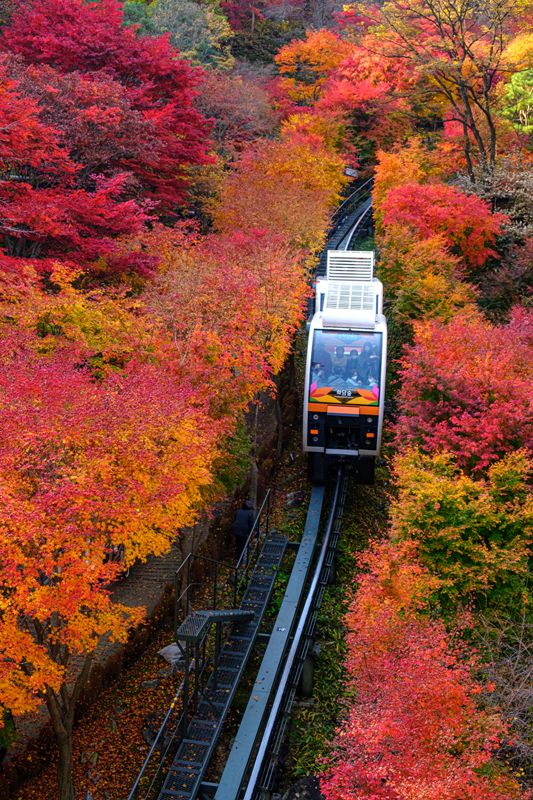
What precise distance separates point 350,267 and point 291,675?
13.8m

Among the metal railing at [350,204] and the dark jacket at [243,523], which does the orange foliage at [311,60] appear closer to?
the metal railing at [350,204]

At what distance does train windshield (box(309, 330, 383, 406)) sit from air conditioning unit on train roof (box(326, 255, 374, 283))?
398 cm

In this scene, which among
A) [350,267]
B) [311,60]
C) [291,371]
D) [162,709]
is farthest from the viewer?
[311,60]

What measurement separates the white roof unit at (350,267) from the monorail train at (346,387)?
120 inches

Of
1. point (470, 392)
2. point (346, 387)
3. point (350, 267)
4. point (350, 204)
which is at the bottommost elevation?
point (346, 387)

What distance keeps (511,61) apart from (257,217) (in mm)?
12615

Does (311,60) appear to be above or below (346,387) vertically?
above

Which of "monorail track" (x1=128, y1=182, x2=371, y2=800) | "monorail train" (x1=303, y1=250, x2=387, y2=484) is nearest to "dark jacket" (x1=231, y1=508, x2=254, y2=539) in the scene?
"monorail track" (x1=128, y1=182, x2=371, y2=800)

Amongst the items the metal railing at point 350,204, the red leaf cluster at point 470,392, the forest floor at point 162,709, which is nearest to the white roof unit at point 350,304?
the red leaf cluster at point 470,392

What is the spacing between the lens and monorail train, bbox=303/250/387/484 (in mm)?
17141

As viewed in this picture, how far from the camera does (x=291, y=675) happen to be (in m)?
12.3

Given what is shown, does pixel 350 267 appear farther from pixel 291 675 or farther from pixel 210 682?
pixel 210 682

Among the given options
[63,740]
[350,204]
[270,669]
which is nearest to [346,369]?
[270,669]

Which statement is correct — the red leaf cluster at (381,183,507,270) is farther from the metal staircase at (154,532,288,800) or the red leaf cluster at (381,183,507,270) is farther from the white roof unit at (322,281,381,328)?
the metal staircase at (154,532,288,800)
